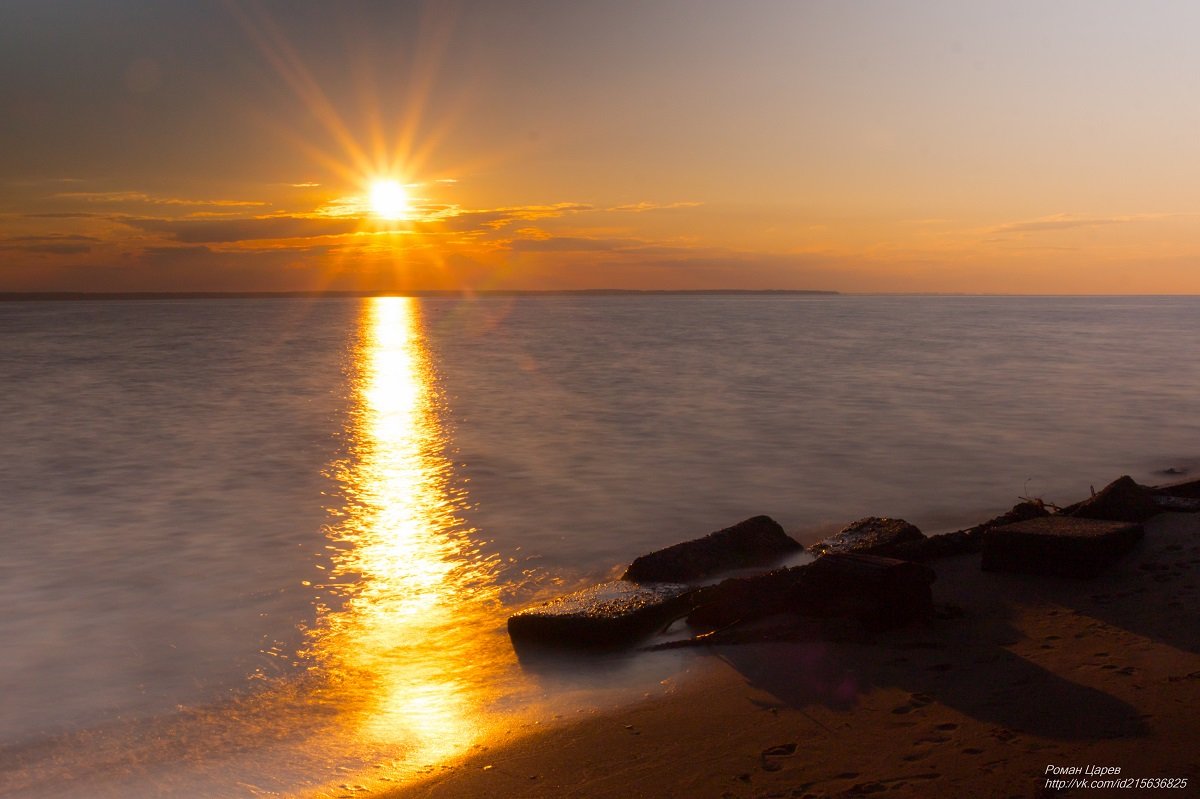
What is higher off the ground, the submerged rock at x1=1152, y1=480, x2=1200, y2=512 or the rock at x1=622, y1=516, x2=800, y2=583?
the submerged rock at x1=1152, y1=480, x2=1200, y2=512

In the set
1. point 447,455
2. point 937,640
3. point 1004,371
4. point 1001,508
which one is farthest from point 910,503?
point 1004,371

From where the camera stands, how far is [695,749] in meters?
4.22

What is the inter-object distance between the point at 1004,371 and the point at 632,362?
1316cm

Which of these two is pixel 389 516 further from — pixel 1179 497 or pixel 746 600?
pixel 1179 497

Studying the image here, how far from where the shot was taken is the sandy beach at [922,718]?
368cm

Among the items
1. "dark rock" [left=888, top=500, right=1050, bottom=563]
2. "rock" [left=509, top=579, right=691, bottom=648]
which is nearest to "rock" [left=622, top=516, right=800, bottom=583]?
"rock" [left=509, top=579, right=691, bottom=648]

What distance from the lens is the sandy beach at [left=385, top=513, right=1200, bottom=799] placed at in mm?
3680

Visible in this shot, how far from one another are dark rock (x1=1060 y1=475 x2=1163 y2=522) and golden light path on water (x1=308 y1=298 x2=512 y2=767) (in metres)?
4.79

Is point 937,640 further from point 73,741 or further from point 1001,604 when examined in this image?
point 73,741

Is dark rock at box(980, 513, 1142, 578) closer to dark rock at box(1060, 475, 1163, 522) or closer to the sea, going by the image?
dark rock at box(1060, 475, 1163, 522)

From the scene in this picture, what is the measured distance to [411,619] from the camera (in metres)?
6.95

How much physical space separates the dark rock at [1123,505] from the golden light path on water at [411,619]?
479cm

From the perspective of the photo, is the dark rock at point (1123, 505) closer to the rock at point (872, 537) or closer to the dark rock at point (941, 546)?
the dark rock at point (941, 546)

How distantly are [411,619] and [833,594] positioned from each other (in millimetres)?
3133
